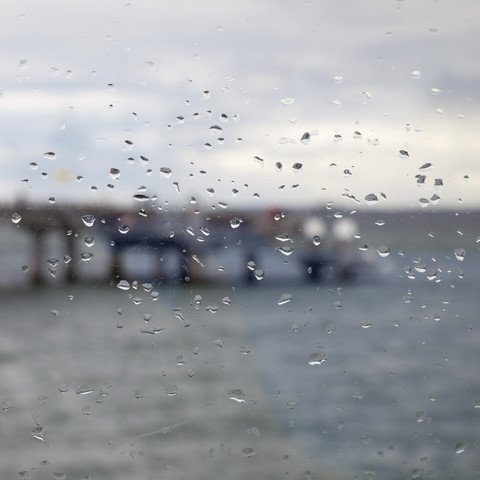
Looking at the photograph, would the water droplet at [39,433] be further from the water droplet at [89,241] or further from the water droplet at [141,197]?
the water droplet at [141,197]

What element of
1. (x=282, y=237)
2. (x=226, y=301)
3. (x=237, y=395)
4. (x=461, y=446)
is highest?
(x=282, y=237)

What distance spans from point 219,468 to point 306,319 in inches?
12.5

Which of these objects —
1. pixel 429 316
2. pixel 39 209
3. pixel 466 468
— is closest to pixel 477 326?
pixel 429 316

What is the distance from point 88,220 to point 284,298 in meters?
0.39

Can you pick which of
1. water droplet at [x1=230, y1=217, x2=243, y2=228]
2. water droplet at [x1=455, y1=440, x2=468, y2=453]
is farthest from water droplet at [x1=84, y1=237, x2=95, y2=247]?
water droplet at [x1=455, y1=440, x2=468, y2=453]

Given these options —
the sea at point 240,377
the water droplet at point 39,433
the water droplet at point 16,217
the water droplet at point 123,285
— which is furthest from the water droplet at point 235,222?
the water droplet at point 39,433

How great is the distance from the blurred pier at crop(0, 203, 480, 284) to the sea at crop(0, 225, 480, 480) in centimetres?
2

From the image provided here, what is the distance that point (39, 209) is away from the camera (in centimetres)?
154

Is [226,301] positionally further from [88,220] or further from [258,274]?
[88,220]

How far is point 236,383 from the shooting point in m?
1.62

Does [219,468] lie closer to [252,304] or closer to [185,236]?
[252,304]

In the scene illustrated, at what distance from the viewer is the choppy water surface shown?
156 centimetres

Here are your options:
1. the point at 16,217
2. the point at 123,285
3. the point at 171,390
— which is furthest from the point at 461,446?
the point at 16,217

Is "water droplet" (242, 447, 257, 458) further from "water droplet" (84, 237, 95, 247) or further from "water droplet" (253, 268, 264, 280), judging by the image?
"water droplet" (84, 237, 95, 247)
